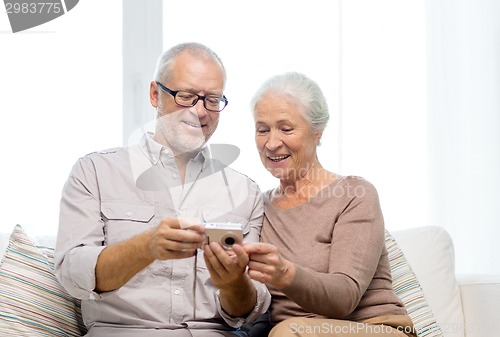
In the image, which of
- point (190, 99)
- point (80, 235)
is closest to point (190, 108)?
point (190, 99)

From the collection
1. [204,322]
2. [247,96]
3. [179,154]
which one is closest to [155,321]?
[204,322]

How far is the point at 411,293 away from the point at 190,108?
2.88 feet

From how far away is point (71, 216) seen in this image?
73.1 inches

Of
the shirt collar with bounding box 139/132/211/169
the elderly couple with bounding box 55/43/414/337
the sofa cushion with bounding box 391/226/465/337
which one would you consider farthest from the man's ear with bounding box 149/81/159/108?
the sofa cushion with bounding box 391/226/465/337

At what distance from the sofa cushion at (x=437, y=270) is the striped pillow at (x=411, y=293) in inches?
4.2

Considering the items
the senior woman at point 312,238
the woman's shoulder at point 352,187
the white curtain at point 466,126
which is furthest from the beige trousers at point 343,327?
the white curtain at point 466,126

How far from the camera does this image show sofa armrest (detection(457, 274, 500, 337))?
2.22 m

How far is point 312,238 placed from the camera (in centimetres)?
192

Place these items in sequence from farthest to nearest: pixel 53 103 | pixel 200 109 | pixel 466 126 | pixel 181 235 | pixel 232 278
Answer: pixel 466 126 → pixel 53 103 → pixel 200 109 → pixel 232 278 → pixel 181 235

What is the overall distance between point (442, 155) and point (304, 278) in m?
1.64

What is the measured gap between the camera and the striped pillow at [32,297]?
1893mm

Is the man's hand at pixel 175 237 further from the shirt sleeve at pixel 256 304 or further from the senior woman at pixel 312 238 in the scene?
the shirt sleeve at pixel 256 304

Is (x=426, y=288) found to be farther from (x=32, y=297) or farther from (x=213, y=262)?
(x=32, y=297)

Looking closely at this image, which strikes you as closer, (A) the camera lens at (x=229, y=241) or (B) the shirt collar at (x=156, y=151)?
(A) the camera lens at (x=229, y=241)
